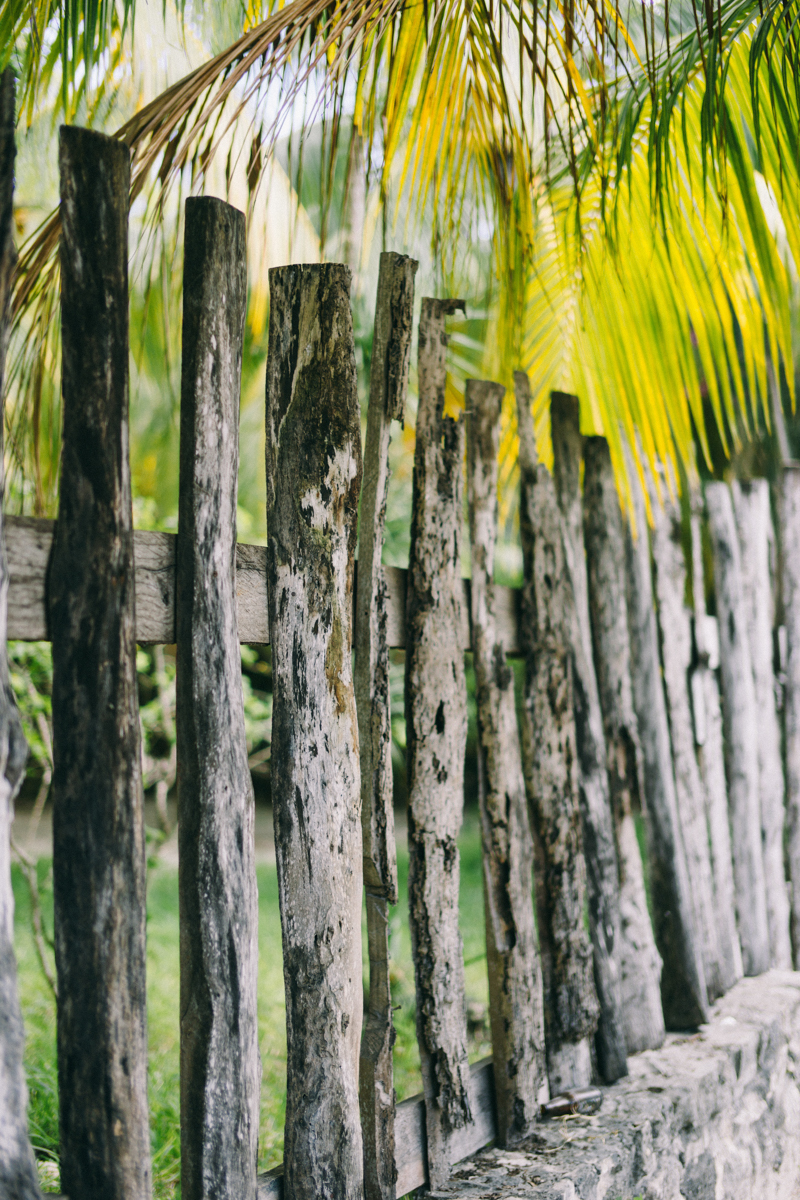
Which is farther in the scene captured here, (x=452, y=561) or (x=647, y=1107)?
(x=647, y=1107)

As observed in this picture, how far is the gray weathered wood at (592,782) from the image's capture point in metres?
2.31

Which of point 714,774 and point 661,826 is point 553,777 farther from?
point 714,774

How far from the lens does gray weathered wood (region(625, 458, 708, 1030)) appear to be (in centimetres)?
262

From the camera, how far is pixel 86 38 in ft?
5.10

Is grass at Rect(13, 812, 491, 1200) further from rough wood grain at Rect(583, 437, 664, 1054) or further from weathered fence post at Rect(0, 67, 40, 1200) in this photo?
weathered fence post at Rect(0, 67, 40, 1200)

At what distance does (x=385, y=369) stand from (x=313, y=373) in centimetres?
24

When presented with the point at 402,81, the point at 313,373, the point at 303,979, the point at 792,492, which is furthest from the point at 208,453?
the point at 792,492

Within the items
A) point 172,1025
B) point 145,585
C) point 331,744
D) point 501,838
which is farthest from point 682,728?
point 172,1025

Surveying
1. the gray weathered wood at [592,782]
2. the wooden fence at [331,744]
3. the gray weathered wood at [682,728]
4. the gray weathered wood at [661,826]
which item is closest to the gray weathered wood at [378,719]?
the wooden fence at [331,744]

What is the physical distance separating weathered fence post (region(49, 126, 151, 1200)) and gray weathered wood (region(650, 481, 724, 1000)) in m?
1.96

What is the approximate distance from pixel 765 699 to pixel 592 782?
132cm

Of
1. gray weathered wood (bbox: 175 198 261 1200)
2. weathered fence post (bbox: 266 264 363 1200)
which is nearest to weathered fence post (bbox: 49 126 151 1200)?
gray weathered wood (bbox: 175 198 261 1200)

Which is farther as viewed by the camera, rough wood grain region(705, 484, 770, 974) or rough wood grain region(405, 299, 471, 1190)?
rough wood grain region(705, 484, 770, 974)

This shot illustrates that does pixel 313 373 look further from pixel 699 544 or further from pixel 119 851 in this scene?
pixel 699 544
